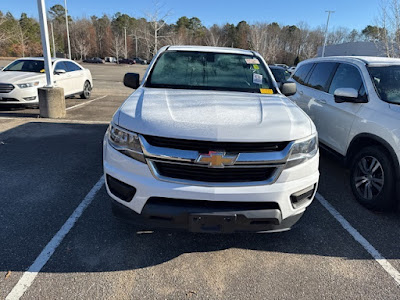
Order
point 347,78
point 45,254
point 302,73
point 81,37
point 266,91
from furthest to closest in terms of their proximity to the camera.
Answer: point 81,37
point 302,73
point 347,78
point 266,91
point 45,254

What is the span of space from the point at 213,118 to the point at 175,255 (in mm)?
1280

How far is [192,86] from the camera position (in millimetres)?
3500

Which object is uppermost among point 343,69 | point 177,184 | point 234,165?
point 343,69

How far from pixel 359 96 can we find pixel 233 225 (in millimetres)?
2769

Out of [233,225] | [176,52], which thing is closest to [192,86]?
[176,52]

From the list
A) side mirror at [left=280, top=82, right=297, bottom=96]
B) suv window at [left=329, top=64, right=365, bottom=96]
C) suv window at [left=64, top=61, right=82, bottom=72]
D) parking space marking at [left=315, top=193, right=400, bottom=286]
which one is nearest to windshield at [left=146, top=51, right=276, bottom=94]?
side mirror at [left=280, top=82, right=297, bottom=96]

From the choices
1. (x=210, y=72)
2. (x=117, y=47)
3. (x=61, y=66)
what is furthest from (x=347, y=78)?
(x=117, y=47)

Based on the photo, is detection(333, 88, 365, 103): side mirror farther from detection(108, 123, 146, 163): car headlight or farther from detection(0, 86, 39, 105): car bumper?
detection(0, 86, 39, 105): car bumper

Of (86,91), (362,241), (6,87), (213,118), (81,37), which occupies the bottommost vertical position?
(362,241)

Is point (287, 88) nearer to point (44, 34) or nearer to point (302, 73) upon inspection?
point (302, 73)

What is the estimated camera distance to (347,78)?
4.38m

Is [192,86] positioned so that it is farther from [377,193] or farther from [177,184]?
[377,193]

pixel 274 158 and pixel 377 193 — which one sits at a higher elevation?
pixel 274 158

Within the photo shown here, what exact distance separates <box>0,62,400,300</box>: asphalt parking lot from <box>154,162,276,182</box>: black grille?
0.64 meters
